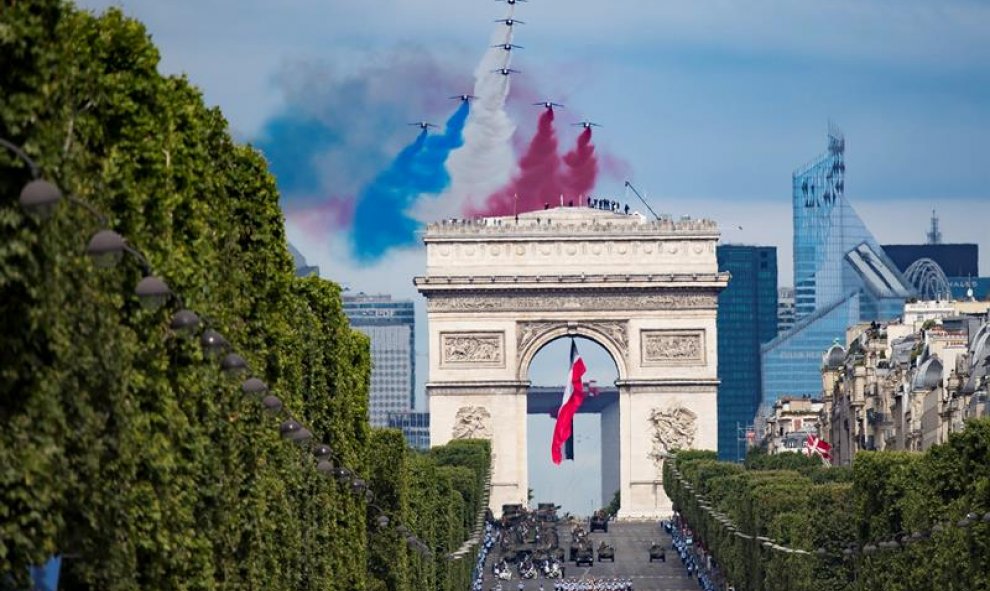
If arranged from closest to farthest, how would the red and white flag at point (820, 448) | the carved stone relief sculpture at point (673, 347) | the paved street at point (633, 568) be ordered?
the paved street at point (633, 568) < the red and white flag at point (820, 448) < the carved stone relief sculpture at point (673, 347)

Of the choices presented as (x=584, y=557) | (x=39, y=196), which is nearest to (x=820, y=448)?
(x=584, y=557)

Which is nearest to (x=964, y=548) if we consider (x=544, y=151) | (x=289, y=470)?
(x=289, y=470)

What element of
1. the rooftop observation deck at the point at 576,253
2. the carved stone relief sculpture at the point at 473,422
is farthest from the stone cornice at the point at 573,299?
the carved stone relief sculpture at the point at 473,422

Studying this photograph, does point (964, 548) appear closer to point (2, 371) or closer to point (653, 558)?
point (2, 371)

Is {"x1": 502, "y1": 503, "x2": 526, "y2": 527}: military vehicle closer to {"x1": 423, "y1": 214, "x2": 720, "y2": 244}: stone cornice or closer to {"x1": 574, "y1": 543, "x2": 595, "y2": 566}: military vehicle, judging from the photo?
{"x1": 423, "y1": 214, "x2": 720, "y2": 244}: stone cornice

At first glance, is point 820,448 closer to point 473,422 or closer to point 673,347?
point 673,347

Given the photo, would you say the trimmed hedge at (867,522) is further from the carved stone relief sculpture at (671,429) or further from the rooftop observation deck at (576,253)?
the rooftop observation deck at (576,253)

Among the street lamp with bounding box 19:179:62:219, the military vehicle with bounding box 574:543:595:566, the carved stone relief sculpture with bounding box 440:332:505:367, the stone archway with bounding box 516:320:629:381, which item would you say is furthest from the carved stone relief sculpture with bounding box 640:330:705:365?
the street lamp with bounding box 19:179:62:219

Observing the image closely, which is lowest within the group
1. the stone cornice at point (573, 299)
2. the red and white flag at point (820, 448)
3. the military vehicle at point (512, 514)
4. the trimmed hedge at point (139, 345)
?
the trimmed hedge at point (139, 345)
